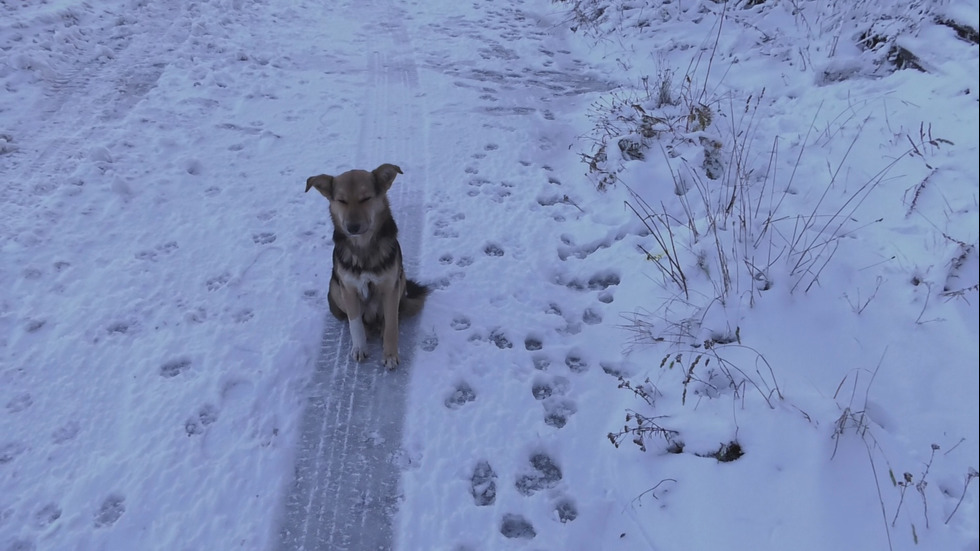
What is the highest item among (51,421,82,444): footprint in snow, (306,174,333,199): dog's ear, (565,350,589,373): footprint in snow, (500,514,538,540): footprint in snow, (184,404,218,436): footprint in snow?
(306,174,333,199): dog's ear

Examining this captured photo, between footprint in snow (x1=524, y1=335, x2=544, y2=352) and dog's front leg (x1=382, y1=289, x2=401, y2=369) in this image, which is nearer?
dog's front leg (x1=382, y1=289, x2=401, y2=369)

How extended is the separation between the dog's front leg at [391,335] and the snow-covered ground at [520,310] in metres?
0.12

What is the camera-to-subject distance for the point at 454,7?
36.1 ft

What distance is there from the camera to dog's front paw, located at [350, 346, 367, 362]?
4.01 m

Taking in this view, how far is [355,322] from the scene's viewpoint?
155 inches

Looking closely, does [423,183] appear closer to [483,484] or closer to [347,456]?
[347,456]

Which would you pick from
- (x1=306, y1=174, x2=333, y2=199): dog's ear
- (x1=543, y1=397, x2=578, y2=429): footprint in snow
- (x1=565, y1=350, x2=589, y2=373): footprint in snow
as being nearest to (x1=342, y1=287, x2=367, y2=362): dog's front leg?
(x1=306, y1=174, x2=333, y2=199): dog's ear

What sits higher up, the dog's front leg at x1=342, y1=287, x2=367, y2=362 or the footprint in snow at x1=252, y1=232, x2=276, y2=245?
the dog's front leg at x1=342, y1=287, x2=367, y2=362

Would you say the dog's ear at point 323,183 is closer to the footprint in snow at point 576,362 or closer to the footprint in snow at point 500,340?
the footprint in snow at point 500,340

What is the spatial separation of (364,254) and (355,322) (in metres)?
0.50

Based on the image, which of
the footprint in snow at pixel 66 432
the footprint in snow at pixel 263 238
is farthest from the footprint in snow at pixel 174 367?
the footprint in snow at pixel 263 238

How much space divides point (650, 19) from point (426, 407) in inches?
296

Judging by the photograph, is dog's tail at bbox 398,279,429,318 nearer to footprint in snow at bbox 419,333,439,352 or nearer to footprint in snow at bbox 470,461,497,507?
footprint in snow at bbox 419,333,439,352

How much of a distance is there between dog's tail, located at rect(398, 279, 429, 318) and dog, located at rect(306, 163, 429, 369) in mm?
185
